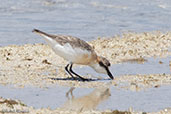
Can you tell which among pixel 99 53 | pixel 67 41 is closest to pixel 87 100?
pixel 67 41


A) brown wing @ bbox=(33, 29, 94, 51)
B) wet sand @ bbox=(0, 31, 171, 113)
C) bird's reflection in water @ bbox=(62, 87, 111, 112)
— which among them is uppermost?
brown wing @ bbox=(33, 29, 94, 51)

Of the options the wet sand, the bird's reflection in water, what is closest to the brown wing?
the wet sand

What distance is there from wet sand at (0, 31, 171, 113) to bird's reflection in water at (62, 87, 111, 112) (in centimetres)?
42

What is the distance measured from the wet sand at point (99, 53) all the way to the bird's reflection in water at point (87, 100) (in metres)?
0.42

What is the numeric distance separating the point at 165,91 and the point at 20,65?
350cm

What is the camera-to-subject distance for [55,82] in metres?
9.52

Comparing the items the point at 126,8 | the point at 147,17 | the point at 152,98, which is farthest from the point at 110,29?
the point at 152,98

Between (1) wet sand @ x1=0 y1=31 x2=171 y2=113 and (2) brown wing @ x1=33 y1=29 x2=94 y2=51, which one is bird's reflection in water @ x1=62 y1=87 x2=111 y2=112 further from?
(2) brown wing @ x1=33 y1=29 x2=94 y2=51

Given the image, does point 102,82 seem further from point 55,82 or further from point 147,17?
point 147,17

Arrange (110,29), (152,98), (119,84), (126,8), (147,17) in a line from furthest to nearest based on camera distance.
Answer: (126,8) → (147,17) → (110,29) → (119,84) → (152,98)

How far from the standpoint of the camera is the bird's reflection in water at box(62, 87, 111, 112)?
7.72 meters

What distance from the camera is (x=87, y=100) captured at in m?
8.22

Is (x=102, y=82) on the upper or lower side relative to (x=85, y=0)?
lower

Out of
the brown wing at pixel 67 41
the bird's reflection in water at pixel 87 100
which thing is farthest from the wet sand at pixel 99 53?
the brown wing at pixel 67 41
